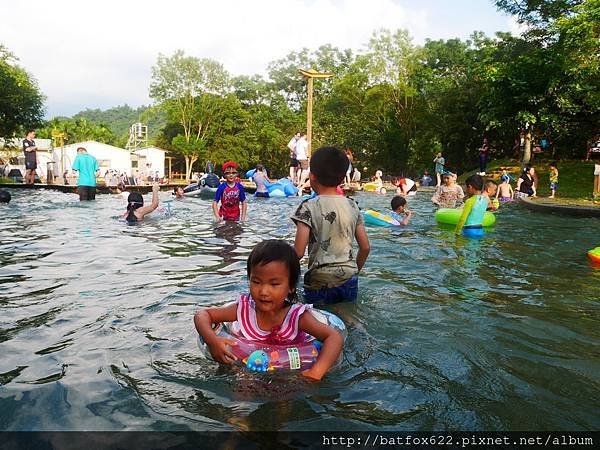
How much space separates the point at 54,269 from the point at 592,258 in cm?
658

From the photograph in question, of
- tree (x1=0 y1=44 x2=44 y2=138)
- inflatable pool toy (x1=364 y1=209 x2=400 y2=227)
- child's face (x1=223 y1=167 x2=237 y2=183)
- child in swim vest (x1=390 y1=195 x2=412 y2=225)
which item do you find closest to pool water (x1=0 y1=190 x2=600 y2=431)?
child's face (x1=223 y1=167 x2=237 y2=183)

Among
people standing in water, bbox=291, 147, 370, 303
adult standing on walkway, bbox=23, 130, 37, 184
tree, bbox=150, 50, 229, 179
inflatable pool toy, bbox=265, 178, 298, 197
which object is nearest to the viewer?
people standing in water, bbox=291, 147, 370, 303

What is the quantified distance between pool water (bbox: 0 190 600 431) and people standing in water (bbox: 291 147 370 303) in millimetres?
336

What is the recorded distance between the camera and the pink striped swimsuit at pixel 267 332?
3.05 m

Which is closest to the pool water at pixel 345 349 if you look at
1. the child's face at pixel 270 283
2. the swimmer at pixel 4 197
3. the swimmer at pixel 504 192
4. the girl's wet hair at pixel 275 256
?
the child's face at pixel 270 283

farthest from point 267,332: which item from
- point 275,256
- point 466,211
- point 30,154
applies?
point 30,154

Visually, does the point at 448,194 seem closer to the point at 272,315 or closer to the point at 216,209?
the point at 216,209

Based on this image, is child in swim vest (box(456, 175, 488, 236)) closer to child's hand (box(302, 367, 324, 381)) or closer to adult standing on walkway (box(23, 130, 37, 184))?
child's hand (box(302, 367, 324, 381))

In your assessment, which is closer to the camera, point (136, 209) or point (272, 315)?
point (272, 315)

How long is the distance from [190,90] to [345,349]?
180ft

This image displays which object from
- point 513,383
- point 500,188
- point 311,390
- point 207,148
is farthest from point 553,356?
point 207,148

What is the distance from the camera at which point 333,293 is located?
4285 mm

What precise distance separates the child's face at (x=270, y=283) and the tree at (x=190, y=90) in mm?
52453

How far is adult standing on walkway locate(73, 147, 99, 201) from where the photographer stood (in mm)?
14523
